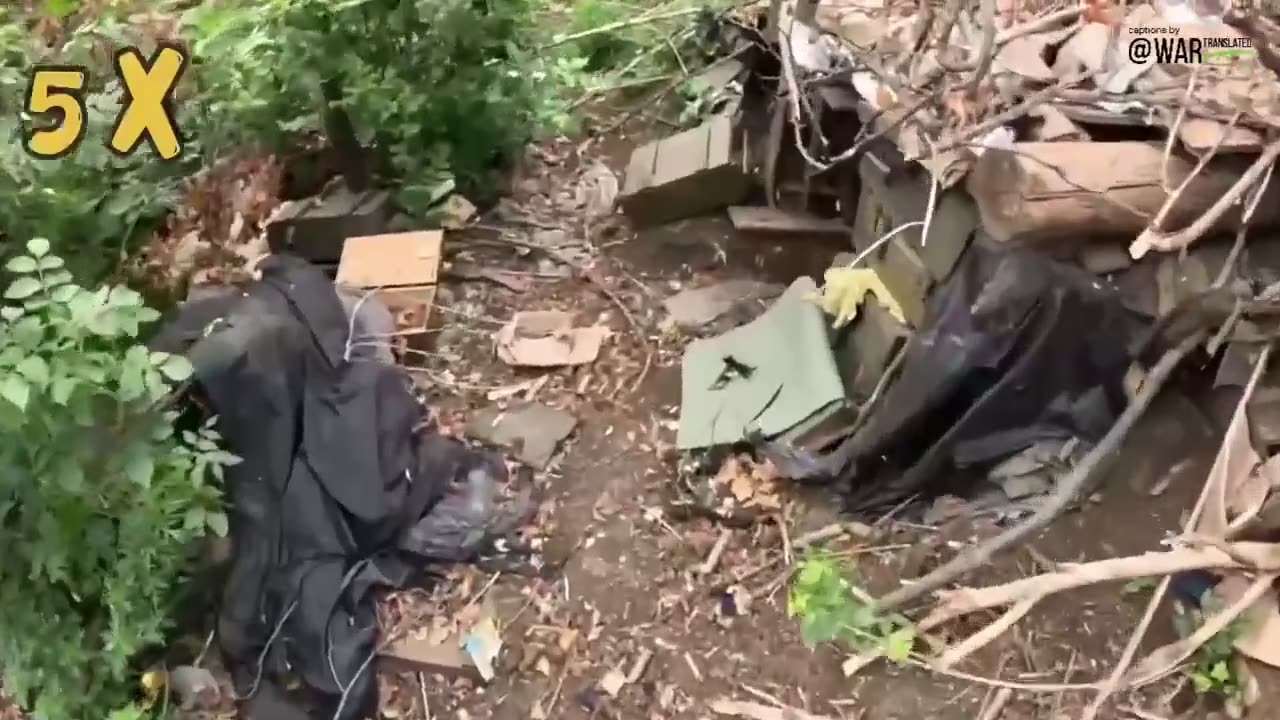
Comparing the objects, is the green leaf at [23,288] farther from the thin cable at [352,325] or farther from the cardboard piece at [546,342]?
the cardboard piece at [546,342]

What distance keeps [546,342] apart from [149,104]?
1272 millimetres

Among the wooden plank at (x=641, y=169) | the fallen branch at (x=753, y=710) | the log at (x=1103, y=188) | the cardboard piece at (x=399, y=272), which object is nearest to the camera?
the fallen branch at (x=753, y=710)

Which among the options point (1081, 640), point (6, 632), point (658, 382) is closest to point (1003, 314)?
point (1081, 640)

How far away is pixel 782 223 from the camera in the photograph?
3.48 m

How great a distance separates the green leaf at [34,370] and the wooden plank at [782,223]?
2306 mm

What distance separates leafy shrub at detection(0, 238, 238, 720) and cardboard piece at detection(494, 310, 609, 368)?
115 centimetres

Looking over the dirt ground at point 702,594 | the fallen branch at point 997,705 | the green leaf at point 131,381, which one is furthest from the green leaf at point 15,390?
the fallen branch at point 997,705

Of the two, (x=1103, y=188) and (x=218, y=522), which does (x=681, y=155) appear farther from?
(x=218, y=522)

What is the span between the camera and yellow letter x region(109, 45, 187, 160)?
2551mm

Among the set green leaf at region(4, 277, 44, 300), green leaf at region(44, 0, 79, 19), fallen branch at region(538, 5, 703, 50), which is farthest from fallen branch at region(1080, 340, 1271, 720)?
fallen branch at region(538, 5, 703, 50)

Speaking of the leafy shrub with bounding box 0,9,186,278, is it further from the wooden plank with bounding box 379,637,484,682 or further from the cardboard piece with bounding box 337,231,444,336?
the wooden plank with bounding box 379,637,484,682

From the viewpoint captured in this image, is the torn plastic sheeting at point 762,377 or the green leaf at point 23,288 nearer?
the green leaf at point 23,288

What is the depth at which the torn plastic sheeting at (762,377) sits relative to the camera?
276 cm

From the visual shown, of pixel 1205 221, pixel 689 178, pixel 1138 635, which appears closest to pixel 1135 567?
pixel 1138 635
